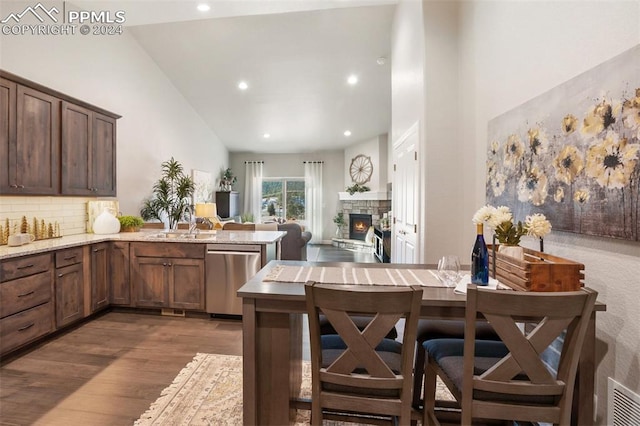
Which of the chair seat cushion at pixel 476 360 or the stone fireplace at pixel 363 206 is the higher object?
the stone fireplace at pixel 363 206

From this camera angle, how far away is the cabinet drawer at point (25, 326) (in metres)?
2.41

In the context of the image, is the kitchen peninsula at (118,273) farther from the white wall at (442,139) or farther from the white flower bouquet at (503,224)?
the white flower bouquet at (503,224)

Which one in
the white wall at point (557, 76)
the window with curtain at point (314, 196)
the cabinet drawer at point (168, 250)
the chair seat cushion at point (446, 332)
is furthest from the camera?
the window with curtain at point (314, 196)

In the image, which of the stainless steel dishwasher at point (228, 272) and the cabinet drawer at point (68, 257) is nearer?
the cabinet drawer at point (68, 257)

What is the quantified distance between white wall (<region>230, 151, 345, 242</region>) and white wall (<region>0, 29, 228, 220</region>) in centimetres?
268

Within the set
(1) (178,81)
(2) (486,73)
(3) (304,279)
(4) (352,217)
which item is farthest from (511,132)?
(4) (352,217)

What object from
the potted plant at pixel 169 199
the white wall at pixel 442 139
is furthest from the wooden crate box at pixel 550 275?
the potted plant at pixel 169 199

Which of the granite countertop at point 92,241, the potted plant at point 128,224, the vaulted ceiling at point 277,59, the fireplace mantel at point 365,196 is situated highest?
the vaulted ceiling at point 277,59

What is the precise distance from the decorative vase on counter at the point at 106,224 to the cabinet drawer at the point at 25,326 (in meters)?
1.22

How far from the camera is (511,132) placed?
214cm

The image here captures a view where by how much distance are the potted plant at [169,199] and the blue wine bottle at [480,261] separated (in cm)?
487

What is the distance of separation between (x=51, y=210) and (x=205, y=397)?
118 inches

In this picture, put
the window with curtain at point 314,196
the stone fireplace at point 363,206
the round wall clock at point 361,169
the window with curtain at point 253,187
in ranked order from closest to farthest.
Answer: the stone fireplace at point 363,206
the round wall clock at point 361,169
the window with curtain at point 314,196
the window with curtain at point 253,187

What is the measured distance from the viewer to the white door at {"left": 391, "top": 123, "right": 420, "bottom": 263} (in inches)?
129
